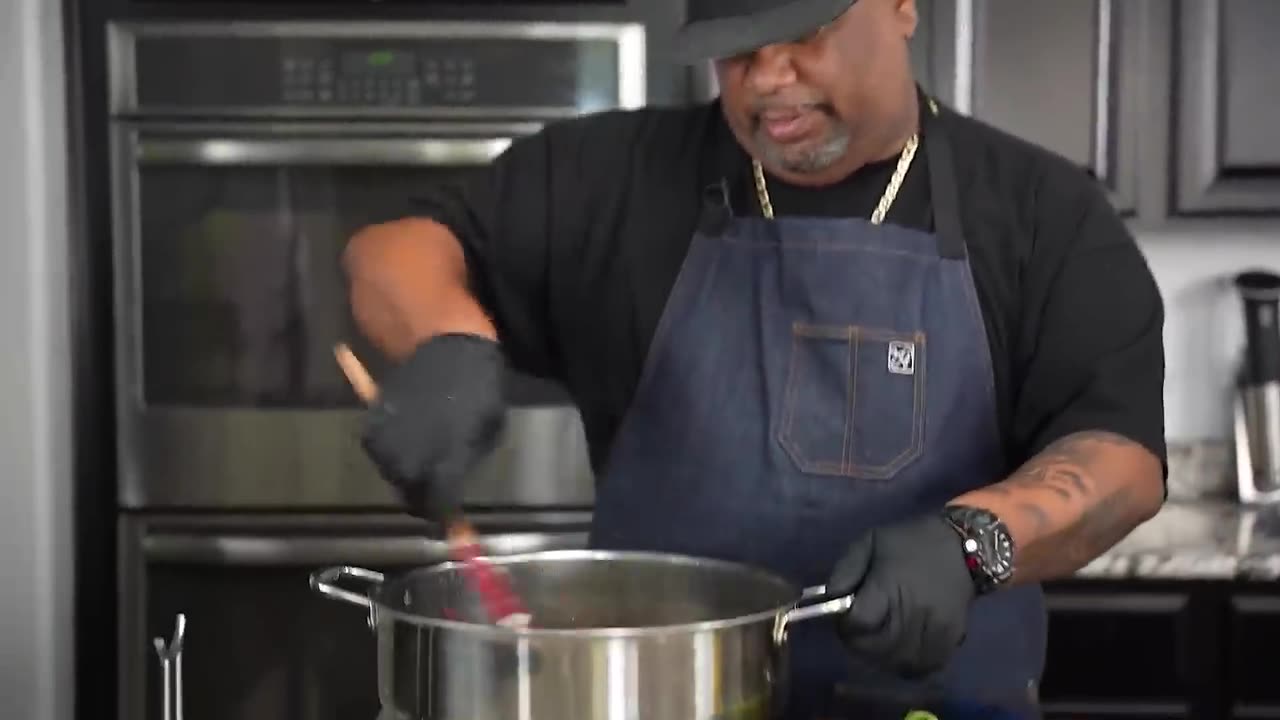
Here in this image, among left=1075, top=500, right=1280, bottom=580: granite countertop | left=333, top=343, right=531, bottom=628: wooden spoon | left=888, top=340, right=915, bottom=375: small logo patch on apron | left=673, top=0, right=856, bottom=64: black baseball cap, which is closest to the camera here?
left=333, top=343, right=531, bottom=628: wooden spoon

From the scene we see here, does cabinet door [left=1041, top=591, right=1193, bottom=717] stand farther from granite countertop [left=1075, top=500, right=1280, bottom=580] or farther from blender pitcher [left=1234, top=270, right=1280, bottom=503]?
blender pitcher [left=1234, top=270, right=1280, bottom=503]

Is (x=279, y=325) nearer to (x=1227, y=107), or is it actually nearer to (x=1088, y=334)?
(x=1088, y=334)

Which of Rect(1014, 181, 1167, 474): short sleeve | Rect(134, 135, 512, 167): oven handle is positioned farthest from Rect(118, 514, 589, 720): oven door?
Rect(1014, 181, 1167, 474): short sleeve

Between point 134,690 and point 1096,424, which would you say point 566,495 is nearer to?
point 134,690

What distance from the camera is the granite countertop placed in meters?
1.88

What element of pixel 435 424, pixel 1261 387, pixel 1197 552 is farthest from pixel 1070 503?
pixel 1261 387

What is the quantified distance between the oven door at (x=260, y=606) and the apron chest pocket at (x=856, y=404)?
2.36 feet

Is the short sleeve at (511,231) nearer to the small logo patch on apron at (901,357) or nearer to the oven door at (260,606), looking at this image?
the small logo patch on apron at (901,357)

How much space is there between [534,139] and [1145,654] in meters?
1.10

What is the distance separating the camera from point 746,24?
1102 millimetres

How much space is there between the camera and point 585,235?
1.39 m

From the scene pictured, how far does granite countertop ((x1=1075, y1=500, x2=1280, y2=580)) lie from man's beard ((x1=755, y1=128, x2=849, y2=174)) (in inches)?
32.8

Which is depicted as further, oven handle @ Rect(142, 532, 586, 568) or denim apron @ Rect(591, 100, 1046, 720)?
oven handle @ Rect(142, 532, 586, 568)

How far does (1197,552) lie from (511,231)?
3.54 ft
